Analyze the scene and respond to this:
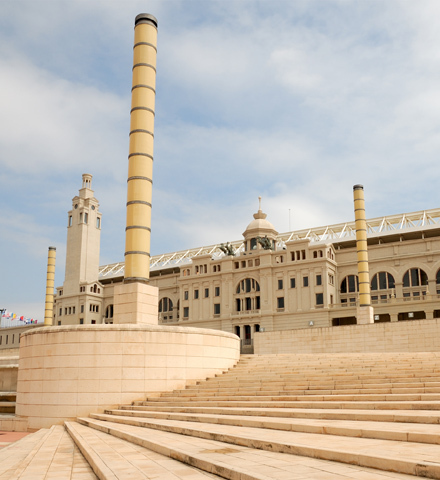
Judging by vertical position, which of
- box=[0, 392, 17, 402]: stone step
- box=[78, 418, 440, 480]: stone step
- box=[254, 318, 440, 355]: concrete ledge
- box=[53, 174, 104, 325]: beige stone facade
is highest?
box=[53, 174, 104, 325]: beige stone facade

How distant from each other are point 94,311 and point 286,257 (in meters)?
33.3

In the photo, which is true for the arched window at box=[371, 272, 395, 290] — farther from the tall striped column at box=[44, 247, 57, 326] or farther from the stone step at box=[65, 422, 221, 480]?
the stone step at box=[65, 422, 221, 480]

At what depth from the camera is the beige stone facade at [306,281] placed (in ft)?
180

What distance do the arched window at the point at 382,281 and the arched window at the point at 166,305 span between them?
29.1 meters

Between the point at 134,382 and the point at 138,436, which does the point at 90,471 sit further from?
the point at 134,382

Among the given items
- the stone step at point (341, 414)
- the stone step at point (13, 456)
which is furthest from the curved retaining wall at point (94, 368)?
the stone step at point (13, 456)

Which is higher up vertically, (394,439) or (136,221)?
(136,221)

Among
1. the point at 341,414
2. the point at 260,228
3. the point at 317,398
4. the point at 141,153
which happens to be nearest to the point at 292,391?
the point at 317,398

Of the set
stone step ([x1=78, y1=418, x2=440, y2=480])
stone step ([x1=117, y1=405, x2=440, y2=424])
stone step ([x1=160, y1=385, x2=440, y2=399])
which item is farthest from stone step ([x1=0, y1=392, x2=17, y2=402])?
stone step ([x1=78, y1=418, x2=440, y2=480])

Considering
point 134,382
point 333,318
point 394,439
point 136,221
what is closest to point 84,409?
point 134,382

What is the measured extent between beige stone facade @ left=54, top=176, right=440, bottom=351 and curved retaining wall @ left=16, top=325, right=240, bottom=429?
3435 cm

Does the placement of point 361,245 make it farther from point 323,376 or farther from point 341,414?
point 341,414

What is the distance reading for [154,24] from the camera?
97.8 ft

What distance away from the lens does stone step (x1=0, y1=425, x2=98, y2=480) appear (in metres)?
9.12
